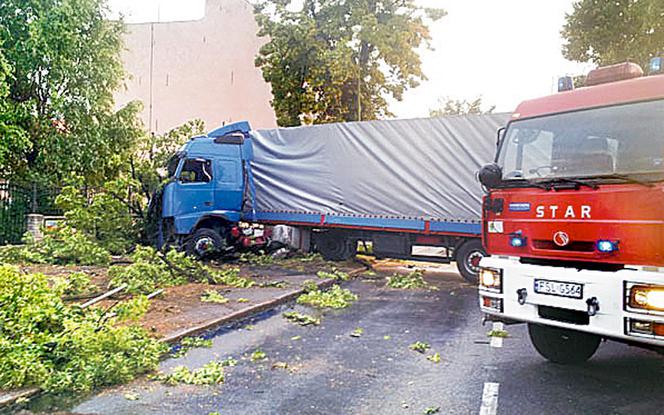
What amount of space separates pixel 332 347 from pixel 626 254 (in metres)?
3.50

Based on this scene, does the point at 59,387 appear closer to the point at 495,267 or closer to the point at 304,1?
the point at 495,267

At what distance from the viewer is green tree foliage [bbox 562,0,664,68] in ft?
49.9

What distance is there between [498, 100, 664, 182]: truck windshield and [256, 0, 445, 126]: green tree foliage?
15963mm

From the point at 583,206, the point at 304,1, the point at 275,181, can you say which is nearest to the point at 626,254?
the point at 583,206

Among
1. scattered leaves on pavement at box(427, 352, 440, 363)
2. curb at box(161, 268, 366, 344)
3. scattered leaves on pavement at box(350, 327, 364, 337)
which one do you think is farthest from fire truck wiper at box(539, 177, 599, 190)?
curb at box(161, 268, 366, 344)

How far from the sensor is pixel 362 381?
5.62m

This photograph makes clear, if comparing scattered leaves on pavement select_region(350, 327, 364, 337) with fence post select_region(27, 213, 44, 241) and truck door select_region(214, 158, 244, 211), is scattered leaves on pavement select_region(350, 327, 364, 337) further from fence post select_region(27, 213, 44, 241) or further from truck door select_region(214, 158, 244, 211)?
fence post select_region(27, 213, 44, 241)

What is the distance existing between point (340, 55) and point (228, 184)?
875 cm

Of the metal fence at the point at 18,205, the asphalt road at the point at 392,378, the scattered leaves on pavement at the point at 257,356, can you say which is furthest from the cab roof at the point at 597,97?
the metal fence at the point at 18,205

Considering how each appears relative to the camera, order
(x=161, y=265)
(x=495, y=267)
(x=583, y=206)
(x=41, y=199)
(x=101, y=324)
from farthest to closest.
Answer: (x=41, y=199)
(x=161, y=265)
(x=101, y=324)
(x=495, y=267)
(x=583, y=206)

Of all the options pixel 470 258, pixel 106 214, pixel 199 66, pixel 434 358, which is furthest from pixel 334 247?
pixel 199 66

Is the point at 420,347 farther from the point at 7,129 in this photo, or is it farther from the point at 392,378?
the point at 7,129

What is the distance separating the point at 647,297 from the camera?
14.5ft

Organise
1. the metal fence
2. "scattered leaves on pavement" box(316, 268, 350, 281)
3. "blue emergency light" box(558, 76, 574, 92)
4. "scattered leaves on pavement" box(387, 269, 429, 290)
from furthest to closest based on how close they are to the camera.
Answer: the metal fence
"scattered leaves on pavement" box(316, 268, 350, 281)
"scattered leaves on pavement" box(387, 269, 429, 290)
"blue emergency light" box(558, 76, 574, 92)
